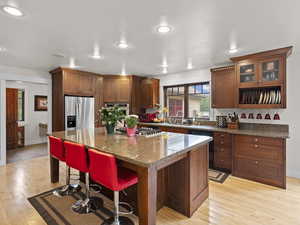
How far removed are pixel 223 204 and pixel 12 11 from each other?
3532 mm

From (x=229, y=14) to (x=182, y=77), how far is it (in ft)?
10.1

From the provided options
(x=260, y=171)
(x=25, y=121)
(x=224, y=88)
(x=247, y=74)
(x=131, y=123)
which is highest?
(x=247, y=74)

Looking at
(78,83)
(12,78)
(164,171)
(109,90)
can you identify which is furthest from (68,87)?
(164,171)

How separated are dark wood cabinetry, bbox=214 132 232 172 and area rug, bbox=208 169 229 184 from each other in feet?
0.43

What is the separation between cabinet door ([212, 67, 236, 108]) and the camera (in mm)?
3584

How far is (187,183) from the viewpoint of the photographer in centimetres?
202

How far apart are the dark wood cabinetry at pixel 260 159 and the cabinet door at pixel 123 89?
10.7ft

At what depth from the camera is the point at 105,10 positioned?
5.66 ft

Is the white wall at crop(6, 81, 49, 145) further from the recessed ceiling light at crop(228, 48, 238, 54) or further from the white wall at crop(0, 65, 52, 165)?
the recessed ceiling light at crop(228, 48, 238, 54)

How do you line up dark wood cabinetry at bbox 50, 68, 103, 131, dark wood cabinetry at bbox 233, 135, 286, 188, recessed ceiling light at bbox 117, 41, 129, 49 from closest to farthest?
recessed ceiling light at bbox 117, 41, 129, 49
dark wood cabinetry at bbox 233, 135, 286, 188
dark wood cabinetry at bbox 50, 68, 103, 131

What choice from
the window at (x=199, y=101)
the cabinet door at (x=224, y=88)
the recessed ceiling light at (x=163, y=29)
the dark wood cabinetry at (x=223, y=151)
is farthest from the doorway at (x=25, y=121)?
the cabinet door at (x=224, y=88)

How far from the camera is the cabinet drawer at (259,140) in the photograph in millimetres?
2803

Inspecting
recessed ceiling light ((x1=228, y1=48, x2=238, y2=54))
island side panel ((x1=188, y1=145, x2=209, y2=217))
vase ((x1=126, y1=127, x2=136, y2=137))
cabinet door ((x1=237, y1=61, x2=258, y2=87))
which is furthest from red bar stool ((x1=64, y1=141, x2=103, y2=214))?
cabinet door ((x1=237, y1=61, x2=258, y2=87))

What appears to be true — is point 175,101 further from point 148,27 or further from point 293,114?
point 148,27
